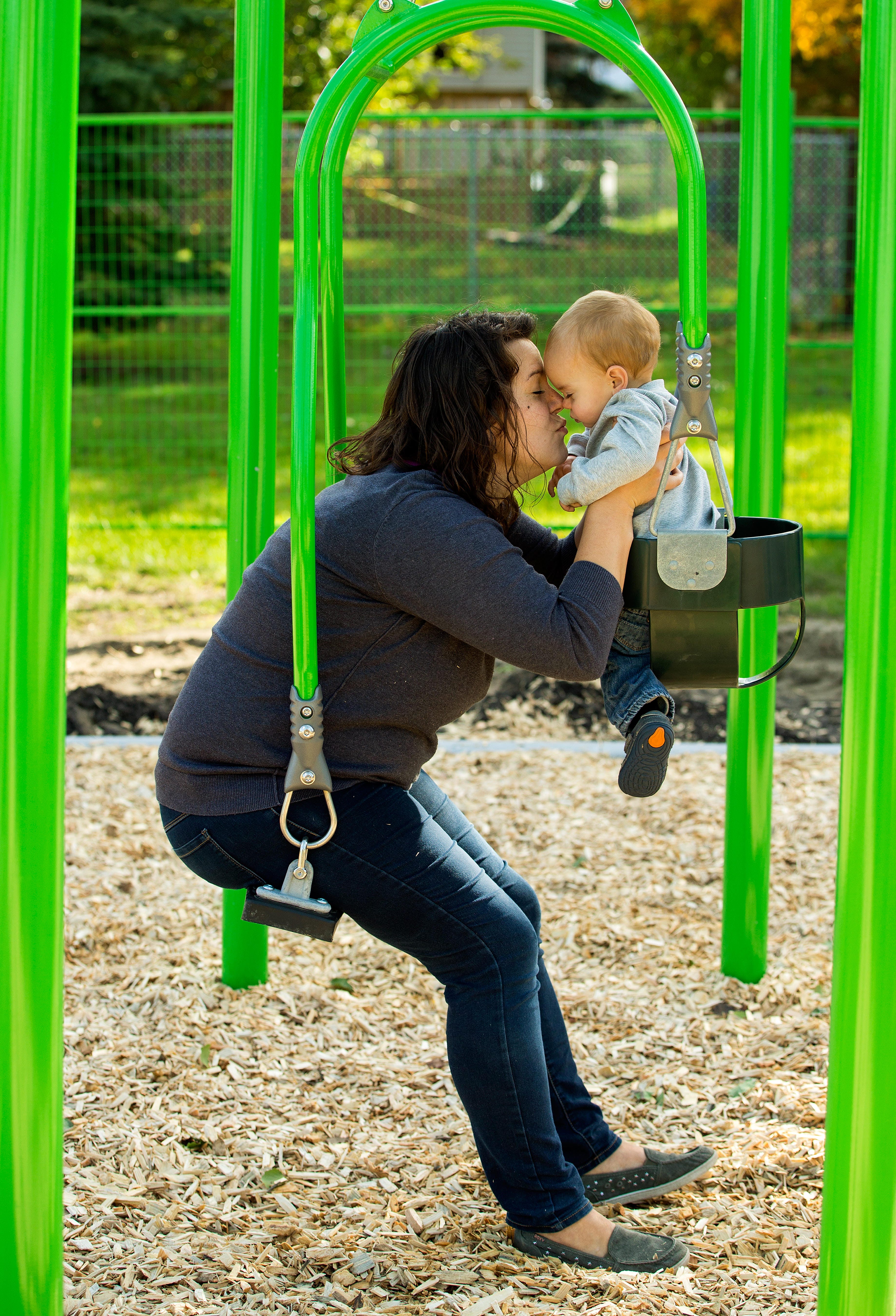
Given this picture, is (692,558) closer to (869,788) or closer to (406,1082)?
(869,788)

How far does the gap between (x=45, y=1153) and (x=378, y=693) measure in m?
0.72

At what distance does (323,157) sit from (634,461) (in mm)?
599

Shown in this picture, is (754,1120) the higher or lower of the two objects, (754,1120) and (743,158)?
the lower

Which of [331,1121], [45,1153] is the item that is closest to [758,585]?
[45,1153]

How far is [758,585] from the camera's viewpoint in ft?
6.25

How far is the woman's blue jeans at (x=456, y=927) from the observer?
1871 millimetres

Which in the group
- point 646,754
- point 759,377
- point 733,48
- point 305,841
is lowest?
point 305,841

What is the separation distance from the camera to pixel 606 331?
1.95 meters

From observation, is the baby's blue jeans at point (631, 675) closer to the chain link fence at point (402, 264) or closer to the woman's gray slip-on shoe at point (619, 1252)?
the woman's gray slip-on shoe at point (619, 1252)

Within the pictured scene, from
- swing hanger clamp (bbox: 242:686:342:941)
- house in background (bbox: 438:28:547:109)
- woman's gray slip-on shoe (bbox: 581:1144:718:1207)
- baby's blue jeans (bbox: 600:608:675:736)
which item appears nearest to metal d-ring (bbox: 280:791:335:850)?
swing hanger clamp (bbox: 242:686:342:941)

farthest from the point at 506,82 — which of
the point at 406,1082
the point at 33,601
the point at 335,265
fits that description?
the point at 33,601

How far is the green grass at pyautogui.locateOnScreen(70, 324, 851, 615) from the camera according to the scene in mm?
6699

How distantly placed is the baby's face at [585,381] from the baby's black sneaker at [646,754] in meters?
0.45

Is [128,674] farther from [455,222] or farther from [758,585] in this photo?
[455,222]
